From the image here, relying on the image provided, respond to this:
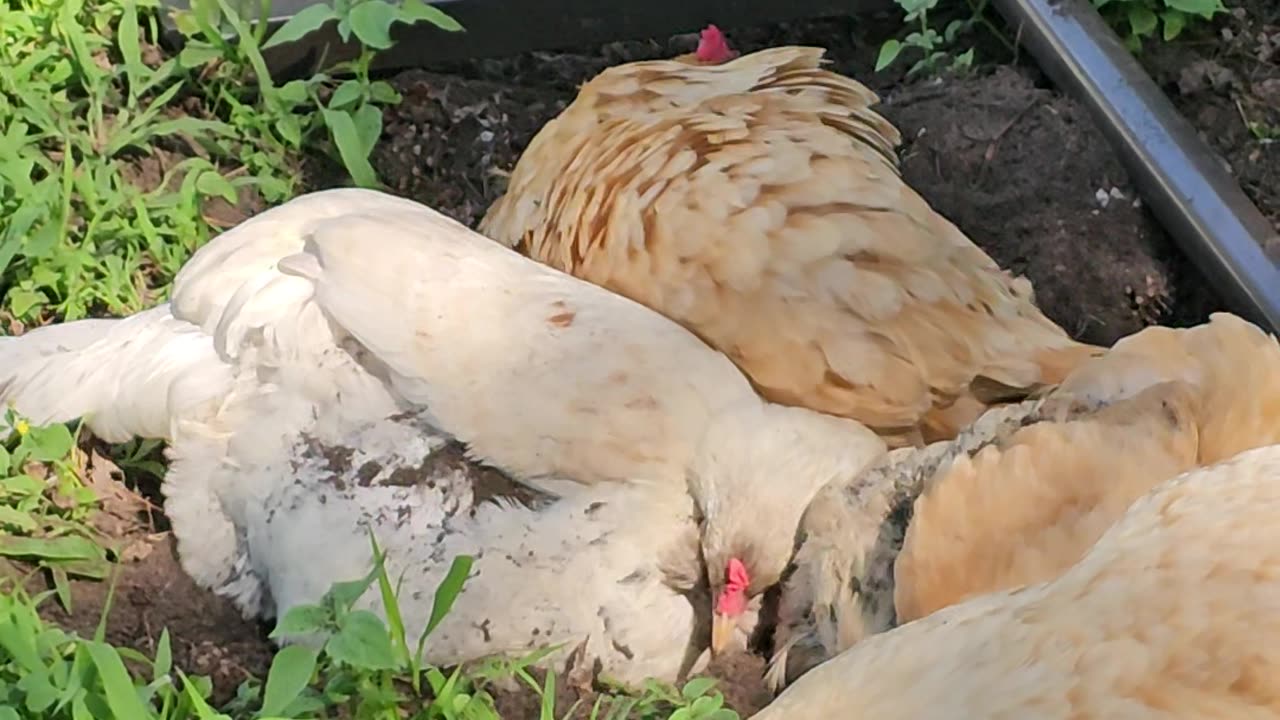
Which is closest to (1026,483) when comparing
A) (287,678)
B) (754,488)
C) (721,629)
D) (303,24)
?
(754,488)

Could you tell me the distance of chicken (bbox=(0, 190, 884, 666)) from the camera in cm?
223

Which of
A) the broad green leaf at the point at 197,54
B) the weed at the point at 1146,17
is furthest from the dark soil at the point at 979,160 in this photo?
the broad green leaf at the point at 197,54

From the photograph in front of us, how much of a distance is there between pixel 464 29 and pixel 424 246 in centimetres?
109

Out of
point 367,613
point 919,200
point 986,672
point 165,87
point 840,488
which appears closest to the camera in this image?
point 986,672

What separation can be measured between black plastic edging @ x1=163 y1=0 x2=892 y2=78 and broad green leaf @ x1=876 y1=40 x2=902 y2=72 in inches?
10.3

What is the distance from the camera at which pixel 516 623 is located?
2.14 meters

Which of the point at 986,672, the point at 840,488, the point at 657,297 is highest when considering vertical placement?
the point at 986,672

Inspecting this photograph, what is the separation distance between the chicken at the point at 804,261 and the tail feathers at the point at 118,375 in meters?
0.68

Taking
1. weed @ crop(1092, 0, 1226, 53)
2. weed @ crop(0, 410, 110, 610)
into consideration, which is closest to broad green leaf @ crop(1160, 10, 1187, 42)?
weed @ crop(1092, 0, 1226, 53)

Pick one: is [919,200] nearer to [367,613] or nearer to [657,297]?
[657,297]

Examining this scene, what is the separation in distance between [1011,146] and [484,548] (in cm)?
164

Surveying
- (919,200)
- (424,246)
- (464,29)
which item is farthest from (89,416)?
(919,200)

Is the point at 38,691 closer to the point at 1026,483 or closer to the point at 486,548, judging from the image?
the point at 486,548

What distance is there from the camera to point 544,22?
3.44 meters
